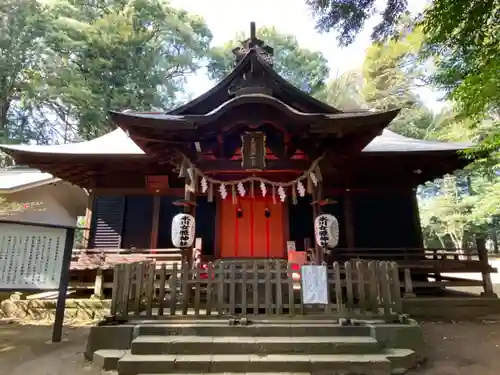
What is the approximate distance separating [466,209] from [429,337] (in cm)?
2450

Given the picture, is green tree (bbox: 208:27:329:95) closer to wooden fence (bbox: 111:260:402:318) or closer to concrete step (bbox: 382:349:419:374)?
wooden fence (bbox: 111:260:402:318)

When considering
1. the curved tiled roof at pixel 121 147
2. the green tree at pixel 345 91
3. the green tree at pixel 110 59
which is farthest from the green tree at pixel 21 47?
the green tree at pixel 345 91

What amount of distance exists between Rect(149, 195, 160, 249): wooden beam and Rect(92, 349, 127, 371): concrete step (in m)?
4.92

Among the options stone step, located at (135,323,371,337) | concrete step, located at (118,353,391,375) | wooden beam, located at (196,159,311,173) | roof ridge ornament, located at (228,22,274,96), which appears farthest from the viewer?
roof ridge ornament, located at (228,22,274,96)

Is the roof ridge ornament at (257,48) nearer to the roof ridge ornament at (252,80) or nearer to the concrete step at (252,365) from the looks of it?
the roof ridge ornament at (252,80)

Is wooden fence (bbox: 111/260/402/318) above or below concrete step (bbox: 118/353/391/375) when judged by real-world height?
above

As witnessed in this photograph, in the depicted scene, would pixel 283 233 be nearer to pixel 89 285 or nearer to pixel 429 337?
pixel 429 337

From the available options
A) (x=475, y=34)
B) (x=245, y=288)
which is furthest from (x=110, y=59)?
(x=475, y=34)

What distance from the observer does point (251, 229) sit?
9.77 meters

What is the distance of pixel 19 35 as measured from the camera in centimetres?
2202

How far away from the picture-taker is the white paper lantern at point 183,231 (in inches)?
272

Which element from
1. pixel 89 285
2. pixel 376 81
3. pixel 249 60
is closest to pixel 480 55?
pixel 249 60

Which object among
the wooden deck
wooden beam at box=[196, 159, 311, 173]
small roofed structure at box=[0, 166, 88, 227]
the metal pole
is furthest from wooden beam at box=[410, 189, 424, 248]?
small roofed structure at box=[0, 166, 88, 227]

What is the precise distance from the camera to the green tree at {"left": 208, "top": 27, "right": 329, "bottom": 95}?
31.2 metres
